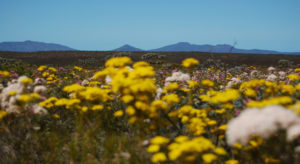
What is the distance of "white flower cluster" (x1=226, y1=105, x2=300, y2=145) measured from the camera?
171 centimetres

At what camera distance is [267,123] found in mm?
1720

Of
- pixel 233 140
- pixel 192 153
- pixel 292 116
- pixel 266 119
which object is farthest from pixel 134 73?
pixel 292 116

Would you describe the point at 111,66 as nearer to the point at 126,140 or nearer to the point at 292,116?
the point at 126,140

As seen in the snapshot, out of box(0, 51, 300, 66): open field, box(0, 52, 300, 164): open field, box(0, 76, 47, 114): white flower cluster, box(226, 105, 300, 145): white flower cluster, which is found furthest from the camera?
box(0, 51, 300, 66): open field

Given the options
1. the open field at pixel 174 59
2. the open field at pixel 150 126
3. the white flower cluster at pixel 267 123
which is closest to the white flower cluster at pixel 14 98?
the open field at pixel 150 126

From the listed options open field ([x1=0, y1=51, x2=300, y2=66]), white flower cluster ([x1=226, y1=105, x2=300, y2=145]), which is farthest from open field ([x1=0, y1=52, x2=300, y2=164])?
open field ([x1=0, y1=51, x2=300, y2=66])

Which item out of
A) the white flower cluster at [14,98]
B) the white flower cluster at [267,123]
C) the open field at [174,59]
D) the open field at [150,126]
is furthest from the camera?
the open field at [174,59]

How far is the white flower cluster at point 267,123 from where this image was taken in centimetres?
171

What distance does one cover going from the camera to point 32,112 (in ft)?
10.4

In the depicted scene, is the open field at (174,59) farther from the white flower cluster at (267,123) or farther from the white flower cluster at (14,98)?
the white flower cluster at (267,123)

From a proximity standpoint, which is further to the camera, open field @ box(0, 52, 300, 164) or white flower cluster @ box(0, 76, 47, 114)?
white flower cluster @ box(0, 76, 47, 114)

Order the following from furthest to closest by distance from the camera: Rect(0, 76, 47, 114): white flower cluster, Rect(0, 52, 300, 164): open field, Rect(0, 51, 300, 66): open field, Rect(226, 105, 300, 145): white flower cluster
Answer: Rect(0, 51, 300, 66): open field < Rect(0, 76, 47, 114): white flower cluster < Rect(0, 52, 300, 164): open field < Rect(226, 105, 300, 145): white flower cluster

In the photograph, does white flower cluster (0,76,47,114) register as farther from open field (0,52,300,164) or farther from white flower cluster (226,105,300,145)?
white flower cluster (226,105,300,145)

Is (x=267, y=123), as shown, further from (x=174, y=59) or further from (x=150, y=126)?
(x=174, y=59)
